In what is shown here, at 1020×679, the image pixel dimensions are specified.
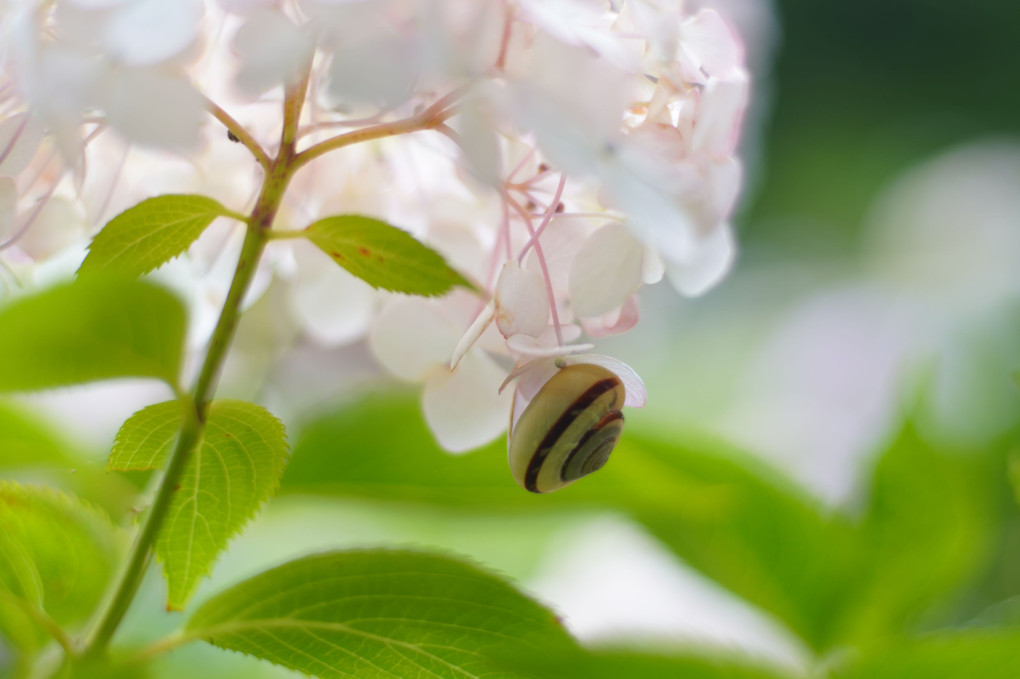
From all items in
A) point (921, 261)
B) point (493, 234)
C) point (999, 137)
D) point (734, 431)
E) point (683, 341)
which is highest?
point (999, 137)

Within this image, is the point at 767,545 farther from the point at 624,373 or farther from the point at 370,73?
the point at 370,73

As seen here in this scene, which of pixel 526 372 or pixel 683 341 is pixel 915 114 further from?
pixel 526 372

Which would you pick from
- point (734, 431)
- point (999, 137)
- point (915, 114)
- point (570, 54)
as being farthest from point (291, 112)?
point (915, 114)

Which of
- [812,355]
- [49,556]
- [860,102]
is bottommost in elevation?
[49,556]

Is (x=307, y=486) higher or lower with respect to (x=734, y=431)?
lower

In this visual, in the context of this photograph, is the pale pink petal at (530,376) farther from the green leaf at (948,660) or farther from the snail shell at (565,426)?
the green leaf at (948,660)

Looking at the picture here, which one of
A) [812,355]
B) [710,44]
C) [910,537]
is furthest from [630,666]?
[812,355]
